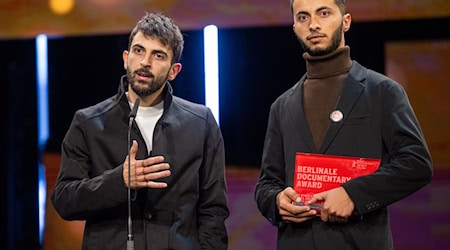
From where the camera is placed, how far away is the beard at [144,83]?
8.88 ft

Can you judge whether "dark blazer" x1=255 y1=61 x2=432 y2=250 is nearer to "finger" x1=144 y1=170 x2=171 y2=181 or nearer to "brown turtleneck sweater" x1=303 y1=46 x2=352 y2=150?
"brown turtleneck sweater" x1=303 y1=46 x2=352 y2=150

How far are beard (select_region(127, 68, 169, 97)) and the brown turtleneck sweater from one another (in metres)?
0.54

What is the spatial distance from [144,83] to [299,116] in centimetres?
57

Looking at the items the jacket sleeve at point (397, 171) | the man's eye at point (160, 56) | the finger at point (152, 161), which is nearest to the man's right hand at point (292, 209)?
the jacket sleeve at point (397, 171)

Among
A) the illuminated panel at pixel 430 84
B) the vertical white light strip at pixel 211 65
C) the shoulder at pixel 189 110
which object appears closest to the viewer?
the shoulder at pixel 189 110

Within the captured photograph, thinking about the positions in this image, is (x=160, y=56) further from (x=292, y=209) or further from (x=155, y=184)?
(x=292, y=209)

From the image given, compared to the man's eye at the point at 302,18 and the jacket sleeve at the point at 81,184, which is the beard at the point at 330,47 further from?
the jacket sleeve at the point at 81,184

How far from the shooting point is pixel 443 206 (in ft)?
14.1

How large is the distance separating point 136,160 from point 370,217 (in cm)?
81

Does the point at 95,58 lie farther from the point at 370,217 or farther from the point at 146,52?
the point at 370,217

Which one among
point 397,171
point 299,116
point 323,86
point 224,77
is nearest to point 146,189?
point 299,116

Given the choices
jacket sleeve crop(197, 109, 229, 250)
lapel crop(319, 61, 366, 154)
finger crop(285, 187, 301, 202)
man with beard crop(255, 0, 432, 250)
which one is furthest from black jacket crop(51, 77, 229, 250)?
lapel crop(319, 61, 366, 154)

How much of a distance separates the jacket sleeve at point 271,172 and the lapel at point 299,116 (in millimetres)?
95

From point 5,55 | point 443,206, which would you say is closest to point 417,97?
point 443,206
